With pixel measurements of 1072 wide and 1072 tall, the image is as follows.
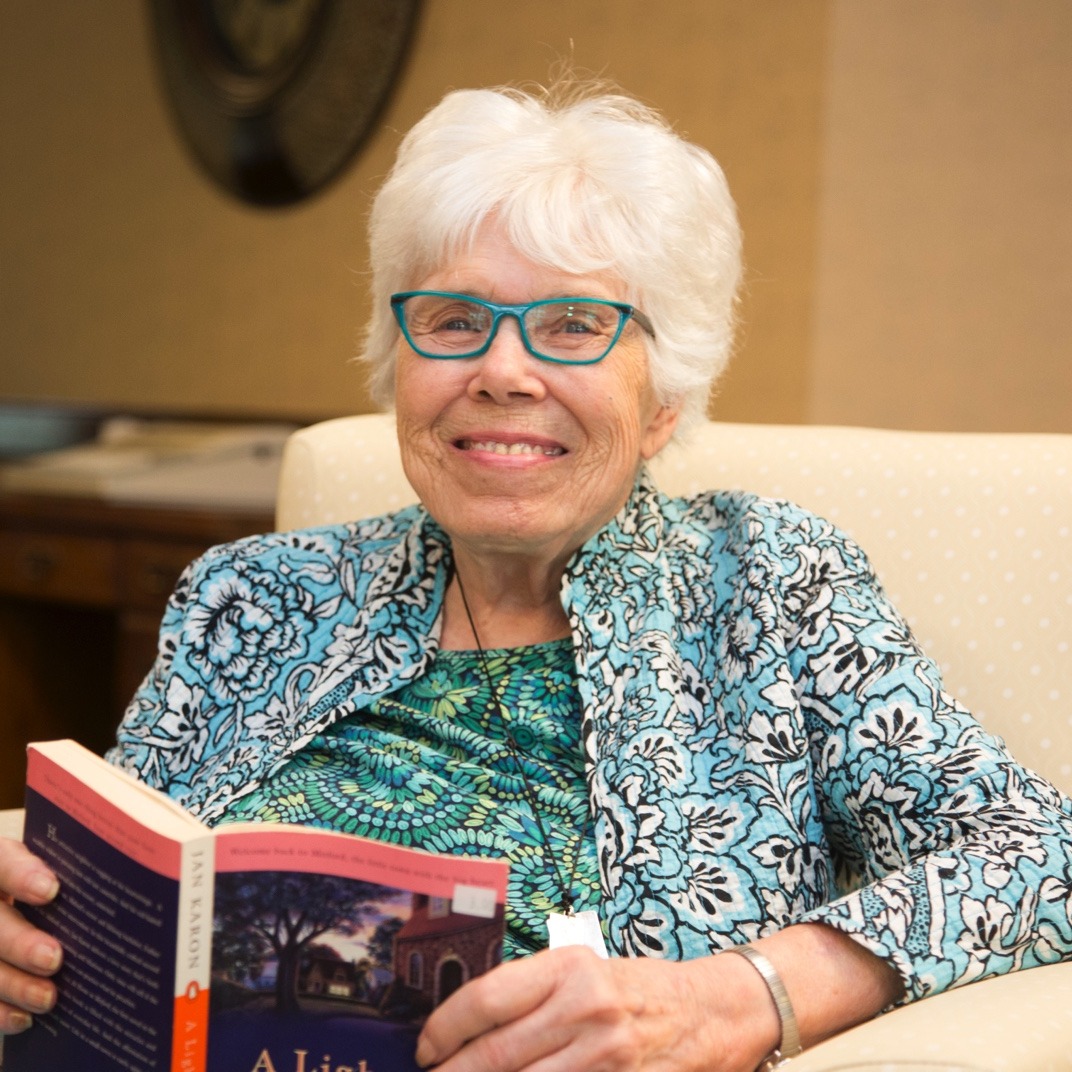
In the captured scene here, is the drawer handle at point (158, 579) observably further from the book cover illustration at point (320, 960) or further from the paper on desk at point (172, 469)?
the book cover illustration at point (320, 960)

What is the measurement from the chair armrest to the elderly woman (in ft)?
0.15

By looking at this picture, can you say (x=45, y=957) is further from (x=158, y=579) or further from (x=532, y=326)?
(x=158, y=579)

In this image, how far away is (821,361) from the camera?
95.1 inches

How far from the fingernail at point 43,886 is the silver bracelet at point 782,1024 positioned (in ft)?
1.75

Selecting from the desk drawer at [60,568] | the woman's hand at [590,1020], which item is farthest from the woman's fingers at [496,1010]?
the desk drawer at [60,568]

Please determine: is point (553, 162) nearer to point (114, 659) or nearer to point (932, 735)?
point (932, 735)

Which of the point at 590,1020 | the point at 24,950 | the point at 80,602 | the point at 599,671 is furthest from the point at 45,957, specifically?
the point at 80,602

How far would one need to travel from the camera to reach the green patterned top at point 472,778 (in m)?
1.23

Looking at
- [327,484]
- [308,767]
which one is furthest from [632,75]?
[308,767]

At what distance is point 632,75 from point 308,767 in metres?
Answer: 1.70

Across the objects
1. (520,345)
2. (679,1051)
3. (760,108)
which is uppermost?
(760,108)

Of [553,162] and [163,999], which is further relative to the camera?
[553,162]

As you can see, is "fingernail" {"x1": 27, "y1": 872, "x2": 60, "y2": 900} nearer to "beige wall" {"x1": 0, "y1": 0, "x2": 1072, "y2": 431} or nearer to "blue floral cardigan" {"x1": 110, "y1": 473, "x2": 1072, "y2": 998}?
"blue floral cardigan" {"x1": 110, "y1": 473, "x2": 1072, "y2": 998}

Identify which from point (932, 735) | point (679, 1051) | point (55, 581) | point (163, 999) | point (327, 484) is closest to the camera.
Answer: point (163, 999)
